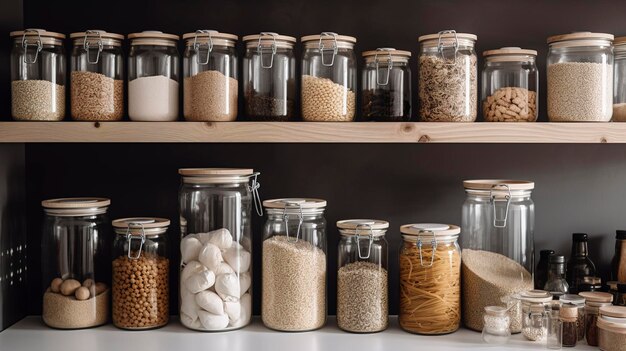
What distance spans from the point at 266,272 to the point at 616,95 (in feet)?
3.05

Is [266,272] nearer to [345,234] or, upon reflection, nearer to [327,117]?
[345,234]

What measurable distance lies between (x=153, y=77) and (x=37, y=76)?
0.27 meters

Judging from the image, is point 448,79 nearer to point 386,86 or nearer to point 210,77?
point 386,86

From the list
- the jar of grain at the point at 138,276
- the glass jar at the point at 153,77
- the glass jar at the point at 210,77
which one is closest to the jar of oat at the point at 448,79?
the glass jar at the point at 210,77

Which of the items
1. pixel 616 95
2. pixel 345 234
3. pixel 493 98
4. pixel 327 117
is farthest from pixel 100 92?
pixel 616 95

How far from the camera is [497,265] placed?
5.94 ft

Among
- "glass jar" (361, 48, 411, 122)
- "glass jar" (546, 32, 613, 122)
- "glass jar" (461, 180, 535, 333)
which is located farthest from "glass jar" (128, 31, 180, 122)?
"glass jar" (546, 32, 613, 122)

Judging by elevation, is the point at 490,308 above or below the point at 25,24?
below

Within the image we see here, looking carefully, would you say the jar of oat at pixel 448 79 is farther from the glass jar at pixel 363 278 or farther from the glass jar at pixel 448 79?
the glass jar at pixel 363 278

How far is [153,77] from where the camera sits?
1.78 metres

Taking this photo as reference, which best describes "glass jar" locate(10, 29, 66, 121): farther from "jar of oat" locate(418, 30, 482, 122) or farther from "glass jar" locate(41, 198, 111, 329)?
"jar of oat" locate(418, 30, 482, 122)

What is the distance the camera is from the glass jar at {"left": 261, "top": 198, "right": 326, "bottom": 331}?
1754 mm

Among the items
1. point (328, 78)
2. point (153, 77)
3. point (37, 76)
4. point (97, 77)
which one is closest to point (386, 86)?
point (328, 78)

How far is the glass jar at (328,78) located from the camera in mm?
1740
